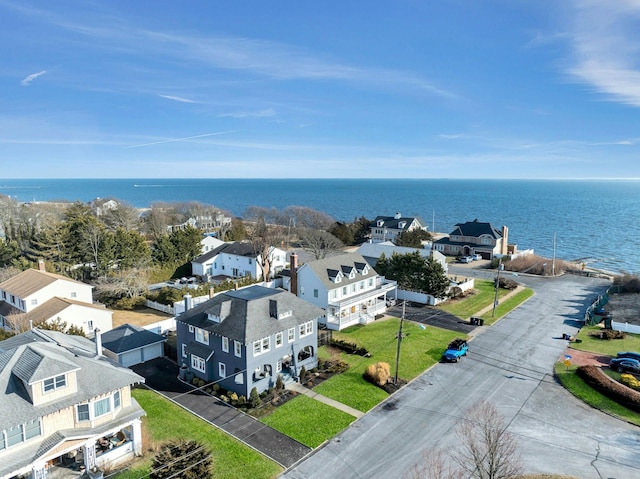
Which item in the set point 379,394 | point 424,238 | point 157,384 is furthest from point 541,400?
point 424,238

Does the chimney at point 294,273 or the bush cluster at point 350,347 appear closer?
the bush cluster at point 350,347

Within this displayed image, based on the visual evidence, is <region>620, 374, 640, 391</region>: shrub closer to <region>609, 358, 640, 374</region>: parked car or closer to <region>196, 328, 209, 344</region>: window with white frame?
<region>609, 358, 640, 374</region>: parked car

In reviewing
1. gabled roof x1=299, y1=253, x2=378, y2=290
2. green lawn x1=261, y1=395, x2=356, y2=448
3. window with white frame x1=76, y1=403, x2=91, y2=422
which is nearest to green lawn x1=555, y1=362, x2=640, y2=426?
green lawn x1=261, y1=395, x2=356, y2=448

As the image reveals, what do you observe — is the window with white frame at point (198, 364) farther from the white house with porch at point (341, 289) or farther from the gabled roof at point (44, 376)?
the white house with porch at point (341, 289)

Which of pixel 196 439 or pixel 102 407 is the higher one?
pixel 102 407

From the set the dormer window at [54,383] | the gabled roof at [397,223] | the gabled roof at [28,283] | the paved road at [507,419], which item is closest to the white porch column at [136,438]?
the dormer window at [54,383]

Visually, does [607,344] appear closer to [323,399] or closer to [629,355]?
[629,355]

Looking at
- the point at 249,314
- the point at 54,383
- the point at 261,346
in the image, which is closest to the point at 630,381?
the point at 261,346

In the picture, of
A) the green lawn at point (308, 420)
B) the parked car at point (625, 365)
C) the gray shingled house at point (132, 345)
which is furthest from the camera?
the gray shingled house at point (132, 345)
